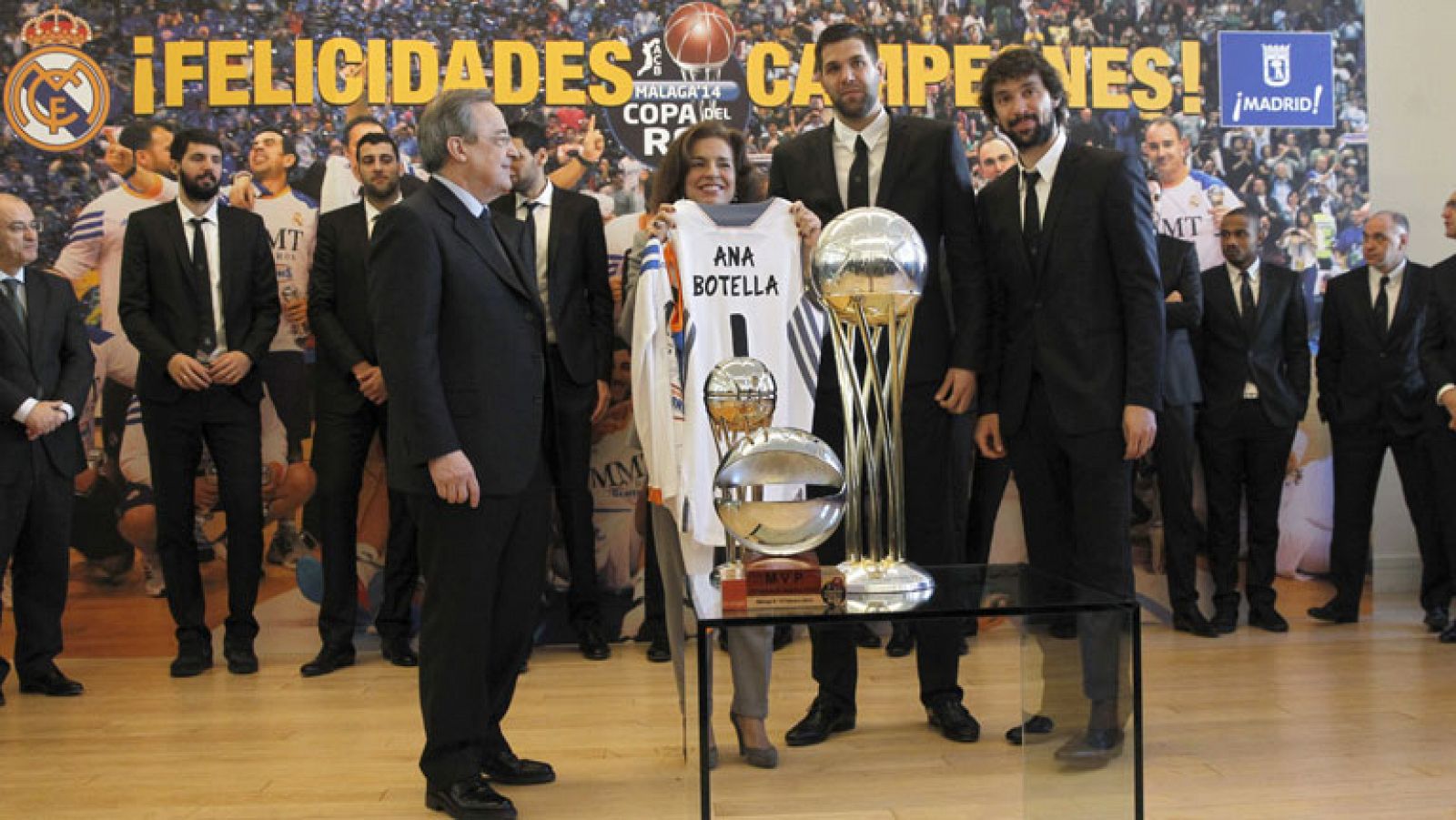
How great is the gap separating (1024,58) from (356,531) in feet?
11.0

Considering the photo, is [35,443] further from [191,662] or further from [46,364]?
[191,662]

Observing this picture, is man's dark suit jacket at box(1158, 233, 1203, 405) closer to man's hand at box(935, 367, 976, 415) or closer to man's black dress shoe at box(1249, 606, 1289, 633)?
man's black dress shoe at box(1249, 606, 1289, 633)

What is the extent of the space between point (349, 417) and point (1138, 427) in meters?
3.12

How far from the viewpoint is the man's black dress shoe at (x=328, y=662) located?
16.9 feet

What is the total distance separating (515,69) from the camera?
5.75 m

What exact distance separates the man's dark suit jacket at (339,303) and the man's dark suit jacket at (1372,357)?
159 inches

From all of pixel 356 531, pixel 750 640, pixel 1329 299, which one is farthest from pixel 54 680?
pixel 1329 299

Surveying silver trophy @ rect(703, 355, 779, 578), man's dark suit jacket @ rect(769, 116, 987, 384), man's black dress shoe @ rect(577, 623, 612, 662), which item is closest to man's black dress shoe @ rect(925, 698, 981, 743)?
silver trophy @ rect(703, 355, 779, 578)

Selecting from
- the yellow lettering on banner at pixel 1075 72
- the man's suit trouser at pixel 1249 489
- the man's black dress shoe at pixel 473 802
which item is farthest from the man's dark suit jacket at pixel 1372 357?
the man's black dress shoe at pixel 473 802

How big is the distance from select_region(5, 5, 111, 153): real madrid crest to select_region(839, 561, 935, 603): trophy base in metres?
4.50

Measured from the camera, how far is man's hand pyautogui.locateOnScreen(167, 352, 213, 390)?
16.8ft

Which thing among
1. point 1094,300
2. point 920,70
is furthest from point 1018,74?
point 920,70

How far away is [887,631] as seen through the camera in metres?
2.28

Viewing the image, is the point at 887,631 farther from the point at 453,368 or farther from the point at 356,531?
the point at 356,531
